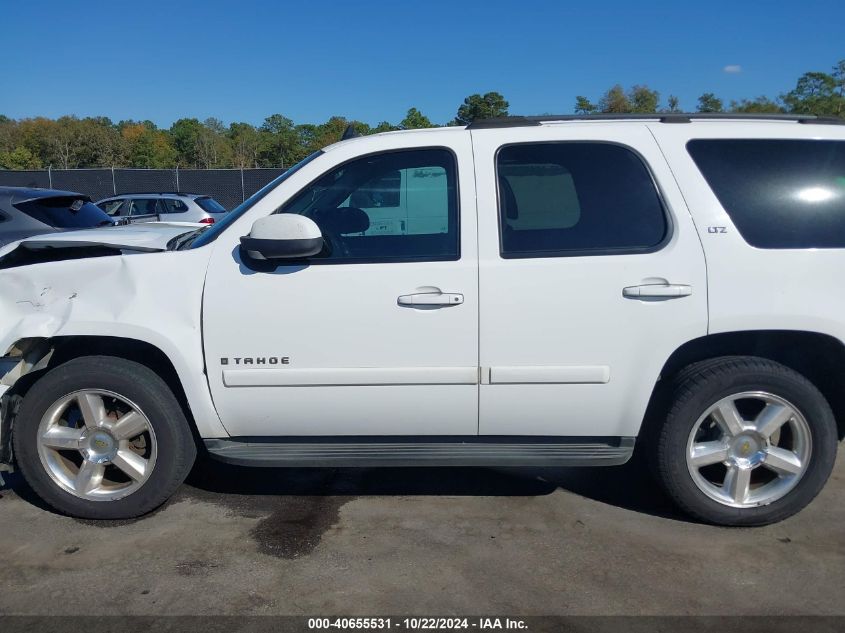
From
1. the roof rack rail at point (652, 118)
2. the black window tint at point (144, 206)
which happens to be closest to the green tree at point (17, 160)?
the black window tint at point (144, 206)

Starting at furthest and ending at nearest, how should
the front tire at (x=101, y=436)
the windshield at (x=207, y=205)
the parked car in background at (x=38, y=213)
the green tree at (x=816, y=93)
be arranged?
the green tree at (x=816, y=93) < the windshield at (x=207, y=205) < the parked car in background at (x=38, y=213) < the front tire at (x=101, y=436)

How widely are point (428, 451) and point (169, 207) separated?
1545cm

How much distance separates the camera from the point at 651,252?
328 cm

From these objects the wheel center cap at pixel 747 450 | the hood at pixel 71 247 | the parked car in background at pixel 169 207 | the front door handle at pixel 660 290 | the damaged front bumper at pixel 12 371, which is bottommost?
the wheel center cap at pixel 747 450

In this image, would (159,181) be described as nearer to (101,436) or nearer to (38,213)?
(38,213)

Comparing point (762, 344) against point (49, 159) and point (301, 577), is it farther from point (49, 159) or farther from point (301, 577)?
point (49, 159)

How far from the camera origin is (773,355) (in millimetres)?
3549

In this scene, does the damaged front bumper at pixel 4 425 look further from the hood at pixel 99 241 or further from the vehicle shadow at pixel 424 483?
the hood at pixel 99 241

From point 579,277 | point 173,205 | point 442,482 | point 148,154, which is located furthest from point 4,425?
point 148,154

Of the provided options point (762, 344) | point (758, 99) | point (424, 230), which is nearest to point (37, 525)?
point (424, 230)

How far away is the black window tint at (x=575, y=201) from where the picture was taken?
333 centimetres

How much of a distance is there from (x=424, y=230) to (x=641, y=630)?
6.43ft

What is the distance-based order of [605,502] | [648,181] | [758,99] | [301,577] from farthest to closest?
[758,99] < [605,502] < [648,181] < [301,577]

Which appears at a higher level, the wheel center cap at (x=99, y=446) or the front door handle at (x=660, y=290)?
the front door handle at (x=660, y=290)
